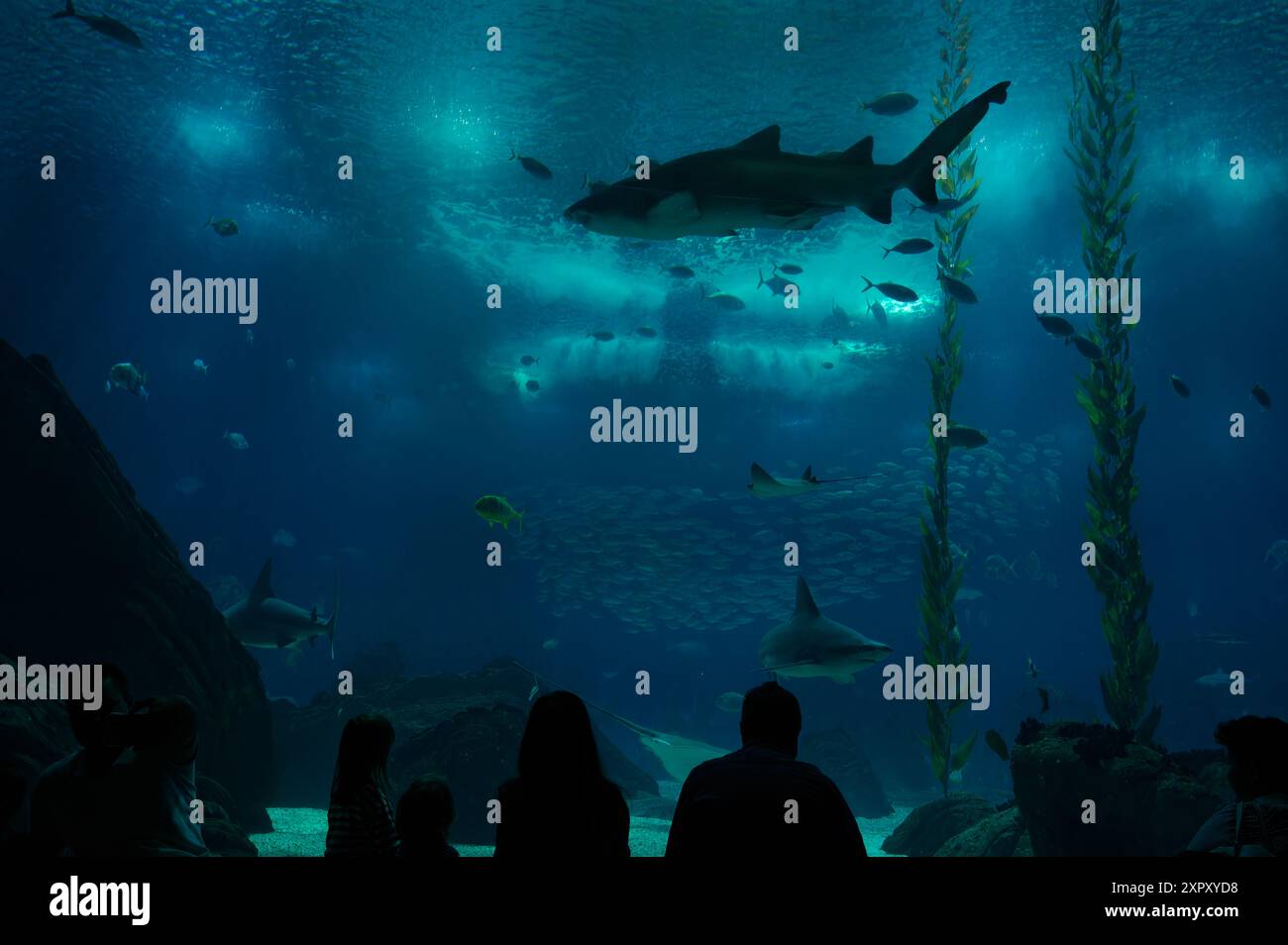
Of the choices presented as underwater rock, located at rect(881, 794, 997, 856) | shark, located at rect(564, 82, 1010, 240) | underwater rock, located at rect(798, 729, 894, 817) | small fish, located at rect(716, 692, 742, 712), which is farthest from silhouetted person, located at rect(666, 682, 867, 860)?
underwater rock, located at rect(798, 729, 894, 817)

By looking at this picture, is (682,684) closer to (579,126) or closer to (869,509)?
(869,509)

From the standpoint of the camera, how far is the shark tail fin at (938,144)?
10.1 ft

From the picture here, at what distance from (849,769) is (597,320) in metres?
16.6

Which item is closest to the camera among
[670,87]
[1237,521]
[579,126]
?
[670,87]

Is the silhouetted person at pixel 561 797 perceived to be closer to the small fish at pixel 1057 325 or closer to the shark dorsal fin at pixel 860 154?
the shark dorsal fin at pixel 860 154

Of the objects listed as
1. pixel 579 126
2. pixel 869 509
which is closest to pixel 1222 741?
pixel 579 126

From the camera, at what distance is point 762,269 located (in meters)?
21.1

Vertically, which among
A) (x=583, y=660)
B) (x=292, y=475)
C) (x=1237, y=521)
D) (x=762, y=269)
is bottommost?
(x=583, y=660)

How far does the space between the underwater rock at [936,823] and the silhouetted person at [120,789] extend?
7505mm

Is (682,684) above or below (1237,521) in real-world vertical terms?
below

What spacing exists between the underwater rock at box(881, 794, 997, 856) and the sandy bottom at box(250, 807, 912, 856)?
0.31m

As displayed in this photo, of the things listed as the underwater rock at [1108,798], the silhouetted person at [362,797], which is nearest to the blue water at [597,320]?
the underwater rock at [1108,798]

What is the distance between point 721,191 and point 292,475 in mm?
38146
